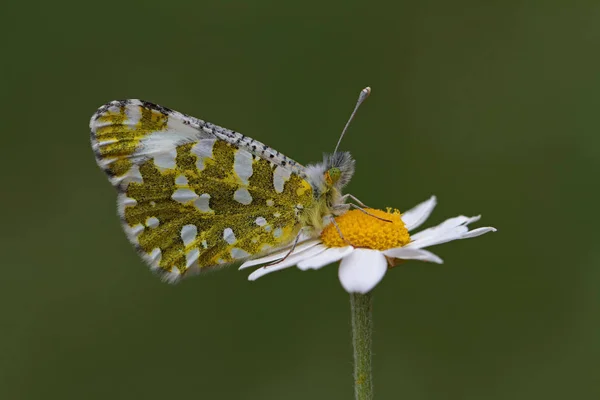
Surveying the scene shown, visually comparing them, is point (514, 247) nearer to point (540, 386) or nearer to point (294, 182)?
point (540, 386)

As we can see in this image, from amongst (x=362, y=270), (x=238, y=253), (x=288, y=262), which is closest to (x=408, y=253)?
(x=362, y=270)

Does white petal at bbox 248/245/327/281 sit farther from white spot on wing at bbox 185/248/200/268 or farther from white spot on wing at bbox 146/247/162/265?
white spot on wing at bbox 146/247/162/265

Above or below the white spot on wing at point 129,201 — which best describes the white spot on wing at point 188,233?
below

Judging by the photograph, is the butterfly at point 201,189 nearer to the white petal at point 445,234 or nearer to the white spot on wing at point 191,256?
the white spot on wing at point 191,256

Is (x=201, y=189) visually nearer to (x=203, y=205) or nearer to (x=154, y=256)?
(x=203, y=205)

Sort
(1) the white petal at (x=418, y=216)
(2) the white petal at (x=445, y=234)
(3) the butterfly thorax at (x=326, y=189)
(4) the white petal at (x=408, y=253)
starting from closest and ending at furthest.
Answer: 1. (4) the white petal at (x=408, y=253)
2. (2) the white petal at (x=445, y=234)
3. (3) the butterfly thorax at (x=326, y=189)
4. (1) the white petal at (x=418, y=216)

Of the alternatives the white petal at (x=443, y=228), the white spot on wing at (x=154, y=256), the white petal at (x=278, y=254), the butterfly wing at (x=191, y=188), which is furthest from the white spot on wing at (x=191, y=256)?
the white petal at (x=443, y=228)
